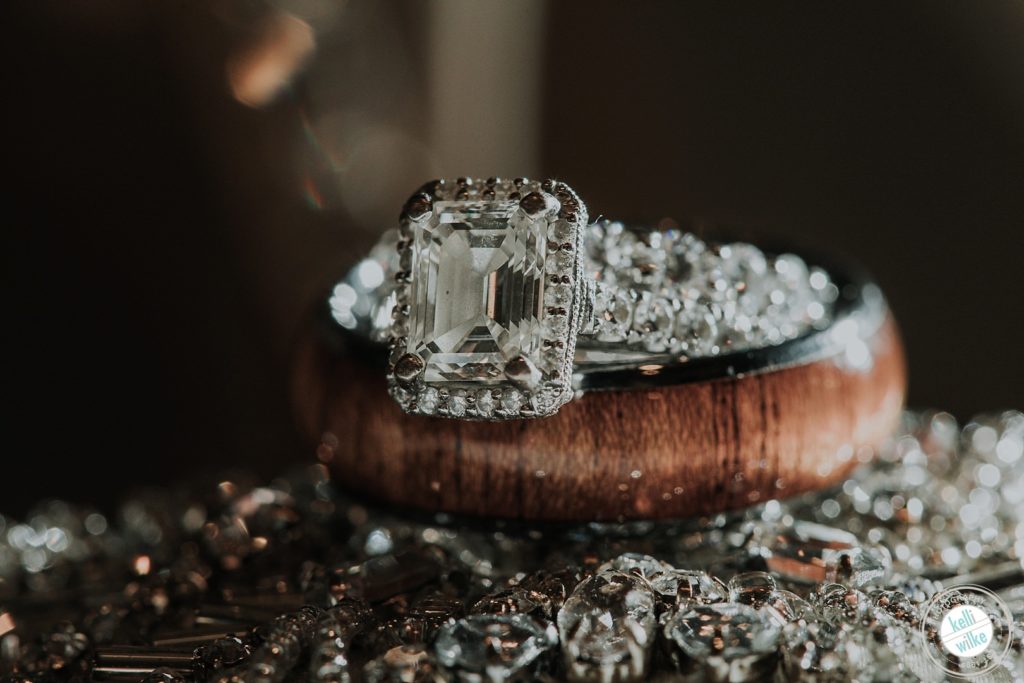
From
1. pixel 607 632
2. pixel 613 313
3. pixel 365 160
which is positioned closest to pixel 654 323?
pixel 613 313

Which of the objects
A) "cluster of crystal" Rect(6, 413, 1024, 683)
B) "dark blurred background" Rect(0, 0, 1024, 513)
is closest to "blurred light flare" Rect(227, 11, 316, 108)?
"dark blurred background" Rect(0, 0, 1024, 513)

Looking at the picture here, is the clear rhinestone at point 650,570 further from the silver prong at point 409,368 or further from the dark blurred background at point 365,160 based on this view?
the dark blurred background at point 365,160

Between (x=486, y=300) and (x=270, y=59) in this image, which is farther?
(x=270, y=59)

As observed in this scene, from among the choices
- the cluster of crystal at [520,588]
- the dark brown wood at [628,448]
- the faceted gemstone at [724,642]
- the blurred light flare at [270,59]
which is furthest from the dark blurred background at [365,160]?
the faceted gemstone at [724,642]

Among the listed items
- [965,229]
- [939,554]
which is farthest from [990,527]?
[965,229]

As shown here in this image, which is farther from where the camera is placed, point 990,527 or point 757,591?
point 990,527

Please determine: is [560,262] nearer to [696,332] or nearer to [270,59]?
[696,332]

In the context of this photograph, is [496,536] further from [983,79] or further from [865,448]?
[983,79]
